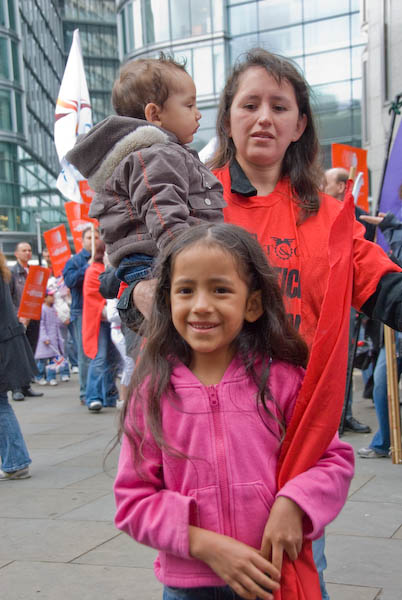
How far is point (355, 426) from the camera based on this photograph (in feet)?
23.9

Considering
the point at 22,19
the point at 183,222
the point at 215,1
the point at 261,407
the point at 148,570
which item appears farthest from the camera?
the point at 22,19

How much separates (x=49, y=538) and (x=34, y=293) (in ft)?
23.6

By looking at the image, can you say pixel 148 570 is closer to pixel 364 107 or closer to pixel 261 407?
pixel 261 407

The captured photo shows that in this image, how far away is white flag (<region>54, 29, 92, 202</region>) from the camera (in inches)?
375

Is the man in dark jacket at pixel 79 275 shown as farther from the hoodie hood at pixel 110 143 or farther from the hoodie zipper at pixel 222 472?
the hoodie zipper at pixel 222 472

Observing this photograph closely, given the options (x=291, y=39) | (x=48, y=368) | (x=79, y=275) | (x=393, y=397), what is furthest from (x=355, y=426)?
(x=291, y=39)

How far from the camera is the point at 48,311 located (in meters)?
13.6

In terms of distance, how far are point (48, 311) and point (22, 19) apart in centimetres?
2950

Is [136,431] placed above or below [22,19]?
below

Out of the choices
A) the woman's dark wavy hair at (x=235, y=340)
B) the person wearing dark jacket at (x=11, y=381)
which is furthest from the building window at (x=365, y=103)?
the woman's dark wavy hair at (x=235, y=340)

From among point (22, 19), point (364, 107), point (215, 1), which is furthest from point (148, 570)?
point (22, 19)

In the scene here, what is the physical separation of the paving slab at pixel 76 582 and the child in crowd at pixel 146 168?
5.88 feet

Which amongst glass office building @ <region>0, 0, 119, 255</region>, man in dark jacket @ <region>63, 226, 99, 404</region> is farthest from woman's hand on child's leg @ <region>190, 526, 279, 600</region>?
glass office building @ <region>0, 0, 119, 255</region>

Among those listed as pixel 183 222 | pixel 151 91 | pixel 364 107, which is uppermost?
pixel 364 107
